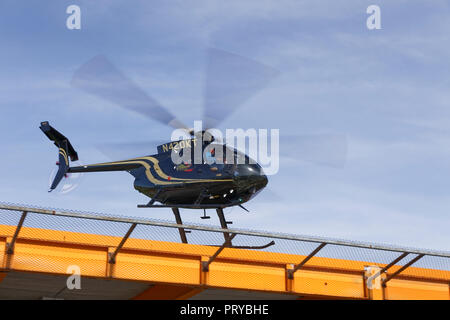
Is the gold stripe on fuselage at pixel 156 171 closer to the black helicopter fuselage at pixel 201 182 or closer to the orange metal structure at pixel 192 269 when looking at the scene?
the black helicopter fuselage at pixel 201 182

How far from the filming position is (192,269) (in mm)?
13828

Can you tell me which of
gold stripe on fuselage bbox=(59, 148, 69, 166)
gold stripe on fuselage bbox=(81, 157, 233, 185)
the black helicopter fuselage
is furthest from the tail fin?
the black helicopter fuselage

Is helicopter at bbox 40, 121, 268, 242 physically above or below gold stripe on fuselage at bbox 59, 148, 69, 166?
below

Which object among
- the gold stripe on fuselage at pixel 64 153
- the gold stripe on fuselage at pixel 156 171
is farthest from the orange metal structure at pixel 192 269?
the gold stripe on fuselage at pixel 64 153

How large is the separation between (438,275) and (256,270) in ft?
17.6

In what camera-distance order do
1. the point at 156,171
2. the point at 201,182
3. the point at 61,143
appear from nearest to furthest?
the point at 201,182 → the point at 156,171 → the point at 61,143

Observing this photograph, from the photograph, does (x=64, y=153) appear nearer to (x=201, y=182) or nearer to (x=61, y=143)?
(x=61, y=143)

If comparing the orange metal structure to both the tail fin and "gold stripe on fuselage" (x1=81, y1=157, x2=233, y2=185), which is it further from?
the tail fin

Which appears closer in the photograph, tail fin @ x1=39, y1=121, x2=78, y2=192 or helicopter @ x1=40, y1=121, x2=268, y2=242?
helicopter @ x1=40, y1=121, x2=268, y2=242

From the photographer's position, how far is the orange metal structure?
1254cm

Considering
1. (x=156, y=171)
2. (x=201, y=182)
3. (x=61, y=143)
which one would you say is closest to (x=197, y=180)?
(x=201, y=182)

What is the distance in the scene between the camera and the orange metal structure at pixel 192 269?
1254 centimetres
